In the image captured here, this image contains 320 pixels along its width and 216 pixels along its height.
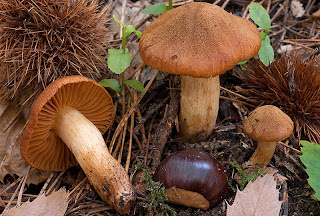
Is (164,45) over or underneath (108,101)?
over

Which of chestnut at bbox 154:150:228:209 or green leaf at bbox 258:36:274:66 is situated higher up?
green leaf at bbox 258:36:274:66

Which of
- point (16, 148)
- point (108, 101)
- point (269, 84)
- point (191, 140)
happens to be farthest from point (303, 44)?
point (16, 148)

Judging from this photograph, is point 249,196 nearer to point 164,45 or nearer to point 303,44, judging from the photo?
point 164,45

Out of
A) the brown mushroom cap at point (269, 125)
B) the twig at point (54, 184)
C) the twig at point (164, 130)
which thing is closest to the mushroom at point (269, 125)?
the brown mushroom cap at point (269, 125)

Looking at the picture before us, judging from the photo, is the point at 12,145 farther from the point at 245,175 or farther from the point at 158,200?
the point at 245,175

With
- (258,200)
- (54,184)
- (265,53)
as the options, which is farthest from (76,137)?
(265,53)

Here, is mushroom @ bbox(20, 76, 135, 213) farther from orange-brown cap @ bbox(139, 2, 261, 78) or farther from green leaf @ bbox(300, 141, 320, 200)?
green leaf @ bbox(300, 141, 320, 200)

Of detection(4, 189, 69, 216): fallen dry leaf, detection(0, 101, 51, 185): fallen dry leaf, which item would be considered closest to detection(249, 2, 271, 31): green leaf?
detection(4, 189, 69, 216): fallen dry leaf
